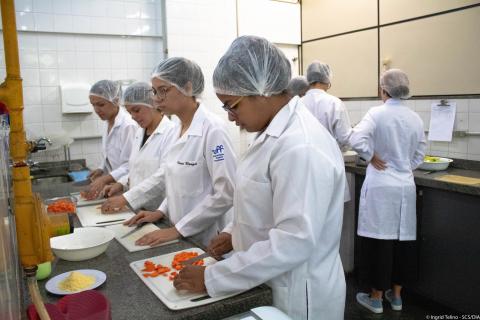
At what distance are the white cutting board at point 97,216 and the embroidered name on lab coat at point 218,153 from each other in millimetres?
550

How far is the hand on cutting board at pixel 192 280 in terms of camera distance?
1079 mm

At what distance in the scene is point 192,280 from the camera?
1.08 meters

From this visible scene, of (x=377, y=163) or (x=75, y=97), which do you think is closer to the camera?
(x=377, y=163)

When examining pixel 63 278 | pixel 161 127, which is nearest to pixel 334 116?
pixel 161 127

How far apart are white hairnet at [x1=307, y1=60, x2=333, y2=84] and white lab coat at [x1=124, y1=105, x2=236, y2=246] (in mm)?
1616

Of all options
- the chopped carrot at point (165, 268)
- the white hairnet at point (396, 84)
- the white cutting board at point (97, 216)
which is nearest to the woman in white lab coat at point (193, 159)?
the white cutting board at point (97, 216)

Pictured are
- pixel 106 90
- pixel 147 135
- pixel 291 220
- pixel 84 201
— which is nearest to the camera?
pixel 291 220

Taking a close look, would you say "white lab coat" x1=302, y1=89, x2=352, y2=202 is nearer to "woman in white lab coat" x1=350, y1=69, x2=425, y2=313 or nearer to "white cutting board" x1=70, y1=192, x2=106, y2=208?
"woman in white lab coat" x1=350, y1=69, x2=425, y2=313

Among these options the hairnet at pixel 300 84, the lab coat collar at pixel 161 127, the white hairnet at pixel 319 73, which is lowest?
the lab coat collar at pixel 161 127

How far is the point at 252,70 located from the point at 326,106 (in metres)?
2.03

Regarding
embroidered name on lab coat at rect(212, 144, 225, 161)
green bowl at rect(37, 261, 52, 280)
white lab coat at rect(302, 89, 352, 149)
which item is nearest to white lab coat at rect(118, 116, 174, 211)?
embroidered name on lab coat at rect(212, 144, 225, 161)

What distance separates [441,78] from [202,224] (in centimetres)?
230

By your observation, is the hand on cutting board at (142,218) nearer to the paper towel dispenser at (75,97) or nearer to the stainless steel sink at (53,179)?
the stainless steel sink at (53,179)

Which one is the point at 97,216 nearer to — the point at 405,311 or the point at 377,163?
the point at 377,163
